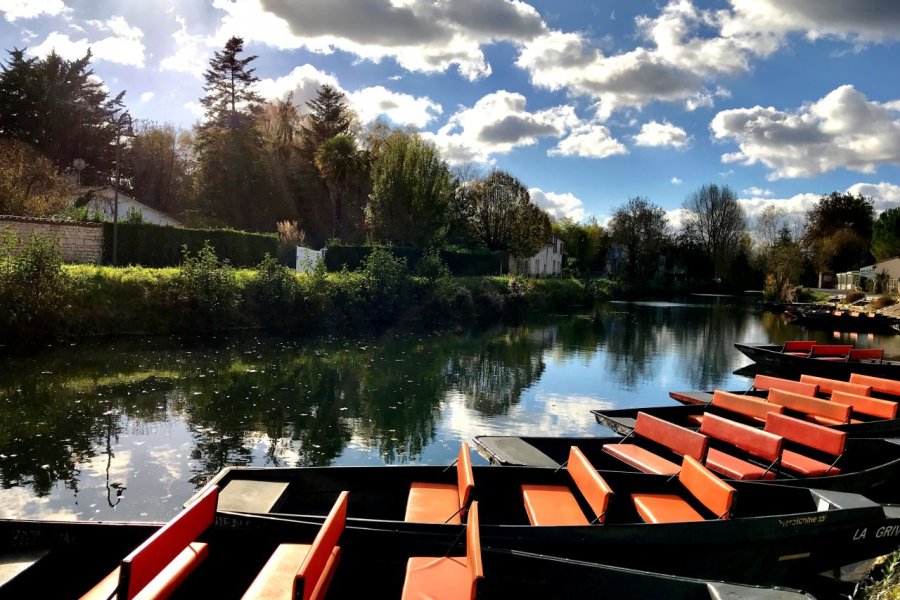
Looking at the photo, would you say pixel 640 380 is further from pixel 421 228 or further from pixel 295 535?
pixel 421 228

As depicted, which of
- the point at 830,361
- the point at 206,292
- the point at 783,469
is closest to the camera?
the point at 783,469

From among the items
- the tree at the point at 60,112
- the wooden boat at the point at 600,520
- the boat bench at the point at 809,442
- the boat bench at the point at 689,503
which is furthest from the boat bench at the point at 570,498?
the tree at the point at 60,112

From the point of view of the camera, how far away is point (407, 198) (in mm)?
44906

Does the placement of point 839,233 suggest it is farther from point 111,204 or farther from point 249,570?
point 249,570

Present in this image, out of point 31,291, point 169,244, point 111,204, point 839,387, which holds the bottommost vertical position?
point 839,387

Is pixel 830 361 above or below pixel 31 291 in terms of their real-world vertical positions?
below

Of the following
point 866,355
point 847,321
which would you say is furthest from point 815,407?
point 847,321

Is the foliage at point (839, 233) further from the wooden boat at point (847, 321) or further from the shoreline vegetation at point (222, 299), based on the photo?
the shoreline vegetation at point (222, 299)

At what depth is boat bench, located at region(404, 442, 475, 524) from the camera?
554 cm

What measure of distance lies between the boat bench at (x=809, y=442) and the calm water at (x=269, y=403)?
15.2 ft

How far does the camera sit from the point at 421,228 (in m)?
45.2

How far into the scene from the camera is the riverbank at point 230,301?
20406mm

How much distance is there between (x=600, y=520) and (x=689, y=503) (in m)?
1.67

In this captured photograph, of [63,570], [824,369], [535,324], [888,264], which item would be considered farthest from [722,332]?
[63,570]
